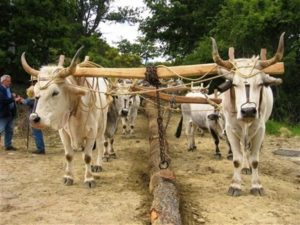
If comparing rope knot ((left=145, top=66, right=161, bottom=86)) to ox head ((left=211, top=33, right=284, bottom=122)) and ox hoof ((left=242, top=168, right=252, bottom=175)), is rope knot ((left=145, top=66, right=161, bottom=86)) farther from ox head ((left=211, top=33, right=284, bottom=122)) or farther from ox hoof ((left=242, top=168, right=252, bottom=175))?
ox hoof ((left=242, top=168, right=252, bottom=175))

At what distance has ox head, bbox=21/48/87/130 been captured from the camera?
730 centimetres

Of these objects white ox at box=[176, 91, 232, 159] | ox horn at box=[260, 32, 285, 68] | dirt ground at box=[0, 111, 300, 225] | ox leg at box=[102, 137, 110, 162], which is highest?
ox horn at box=[260, 32, 285, 68]

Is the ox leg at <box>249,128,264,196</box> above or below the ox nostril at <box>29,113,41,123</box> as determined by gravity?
below

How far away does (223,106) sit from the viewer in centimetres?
807

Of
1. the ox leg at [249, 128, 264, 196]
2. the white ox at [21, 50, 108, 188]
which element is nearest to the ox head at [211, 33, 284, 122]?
the ox leg at [249, 128, 264, 196]

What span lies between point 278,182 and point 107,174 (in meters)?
3.18

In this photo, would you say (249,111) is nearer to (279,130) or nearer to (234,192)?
(234,192)

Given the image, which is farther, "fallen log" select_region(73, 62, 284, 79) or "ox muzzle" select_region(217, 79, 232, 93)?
"fallen log" select_region(73, 62, 284, 79)

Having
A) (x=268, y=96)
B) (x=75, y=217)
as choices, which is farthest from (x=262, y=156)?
(x=75, y=217)

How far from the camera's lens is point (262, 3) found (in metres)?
18.4

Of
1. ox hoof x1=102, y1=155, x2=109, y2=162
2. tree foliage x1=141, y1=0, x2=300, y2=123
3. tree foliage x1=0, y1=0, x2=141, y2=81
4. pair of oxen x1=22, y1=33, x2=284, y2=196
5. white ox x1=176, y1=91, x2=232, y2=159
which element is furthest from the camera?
tree foliage x1=141, y1=0, x2=300, y2=123

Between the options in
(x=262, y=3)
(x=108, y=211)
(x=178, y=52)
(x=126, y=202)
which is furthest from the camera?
(x=178, y=52)

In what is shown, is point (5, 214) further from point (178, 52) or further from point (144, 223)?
point (178, 52)

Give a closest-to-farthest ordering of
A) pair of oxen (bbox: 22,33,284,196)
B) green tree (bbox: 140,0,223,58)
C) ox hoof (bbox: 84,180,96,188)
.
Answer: pair of oxen (bbox: 22,33,284,196) < ox hoof (bbox: 84,180,96,188) < green tree (bbox: 140,0,223,58)
